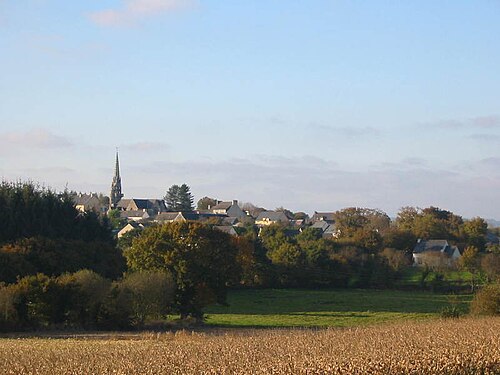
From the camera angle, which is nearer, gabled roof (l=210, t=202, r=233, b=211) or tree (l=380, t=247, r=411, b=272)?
tree (l=380, t=247, r=411, b=272)

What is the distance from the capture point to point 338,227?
112 meters

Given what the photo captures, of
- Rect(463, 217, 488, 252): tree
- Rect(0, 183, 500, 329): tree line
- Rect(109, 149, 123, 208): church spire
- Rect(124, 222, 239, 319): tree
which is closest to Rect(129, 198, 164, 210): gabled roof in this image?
Rect(109, 149, 123, 208): church spire

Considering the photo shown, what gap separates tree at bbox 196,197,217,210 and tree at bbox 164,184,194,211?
13.6 metres

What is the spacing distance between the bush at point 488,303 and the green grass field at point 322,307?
3.90 m

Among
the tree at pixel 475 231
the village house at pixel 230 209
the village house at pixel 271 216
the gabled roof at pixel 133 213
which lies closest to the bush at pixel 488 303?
the tree at pixel 475 231

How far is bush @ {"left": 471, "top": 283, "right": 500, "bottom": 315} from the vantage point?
40125mm

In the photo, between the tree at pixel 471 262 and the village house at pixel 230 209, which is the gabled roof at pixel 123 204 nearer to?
the village house at pixel 230 209

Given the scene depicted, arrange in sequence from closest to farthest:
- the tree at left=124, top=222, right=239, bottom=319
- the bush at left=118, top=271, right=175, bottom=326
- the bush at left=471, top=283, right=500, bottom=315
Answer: the bush at left=471, top=283, right=500, bottom=315
the bush at left=118, top=271, right=175, bottom=326
the tree at left=124, top=222, right=239, bottom=319

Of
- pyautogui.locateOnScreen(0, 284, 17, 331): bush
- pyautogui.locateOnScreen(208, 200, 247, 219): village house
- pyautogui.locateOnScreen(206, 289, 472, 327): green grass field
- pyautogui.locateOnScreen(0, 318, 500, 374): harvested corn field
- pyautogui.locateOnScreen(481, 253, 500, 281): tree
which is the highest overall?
pyautogui.locateOnScreen(208, 200, 247, 219): village house

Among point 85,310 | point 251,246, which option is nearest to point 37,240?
point 85,310

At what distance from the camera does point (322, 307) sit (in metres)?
57.3

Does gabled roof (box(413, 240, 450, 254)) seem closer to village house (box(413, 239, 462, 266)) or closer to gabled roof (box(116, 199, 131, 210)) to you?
village house (box(413, 239, 462, 266))

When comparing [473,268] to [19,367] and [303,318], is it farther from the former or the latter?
[19,367]

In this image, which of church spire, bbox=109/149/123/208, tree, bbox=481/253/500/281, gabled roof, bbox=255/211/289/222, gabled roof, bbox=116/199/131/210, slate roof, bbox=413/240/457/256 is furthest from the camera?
church spire, bbox=109/149/123/208
